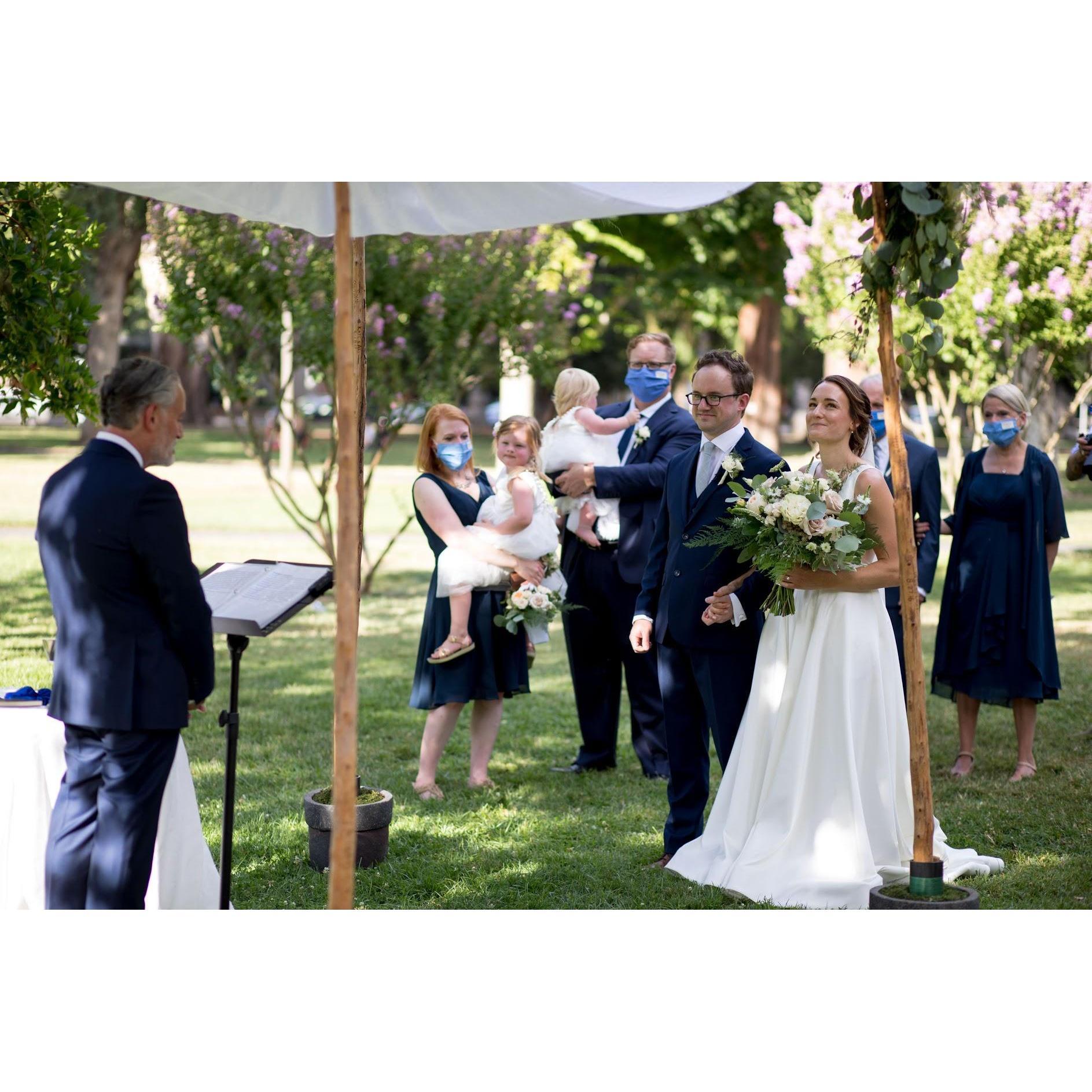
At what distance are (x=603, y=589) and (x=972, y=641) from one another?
6.93 feet

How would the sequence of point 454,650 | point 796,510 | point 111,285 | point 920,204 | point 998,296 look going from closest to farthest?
point 920,204 < point 796,510 < point 454,650 < point 998,296 < point 111,285

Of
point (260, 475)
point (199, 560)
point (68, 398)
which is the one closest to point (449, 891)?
point (68, 398)

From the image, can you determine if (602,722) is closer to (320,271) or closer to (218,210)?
(218,210)

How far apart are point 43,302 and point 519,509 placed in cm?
286

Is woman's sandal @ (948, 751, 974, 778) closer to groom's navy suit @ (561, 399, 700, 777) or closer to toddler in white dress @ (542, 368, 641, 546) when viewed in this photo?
groom's navy suit @ (561, 399, 700, 777)

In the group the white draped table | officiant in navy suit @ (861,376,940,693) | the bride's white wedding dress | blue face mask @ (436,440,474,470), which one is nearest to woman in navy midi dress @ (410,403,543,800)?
blue face mask @ (436,440,474,470)

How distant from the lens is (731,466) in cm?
548

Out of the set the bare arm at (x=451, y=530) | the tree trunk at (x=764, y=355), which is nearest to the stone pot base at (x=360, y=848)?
the bare arm at (x=451, y=530)

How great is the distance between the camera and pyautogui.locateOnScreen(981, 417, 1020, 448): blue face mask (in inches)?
287

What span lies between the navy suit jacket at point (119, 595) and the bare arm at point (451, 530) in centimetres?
295

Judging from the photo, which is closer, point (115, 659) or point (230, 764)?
point (115, 659)

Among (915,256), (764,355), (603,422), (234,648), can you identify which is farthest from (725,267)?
(234,648)

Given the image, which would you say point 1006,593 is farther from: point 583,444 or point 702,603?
point 702,603

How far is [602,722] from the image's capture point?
779cm
